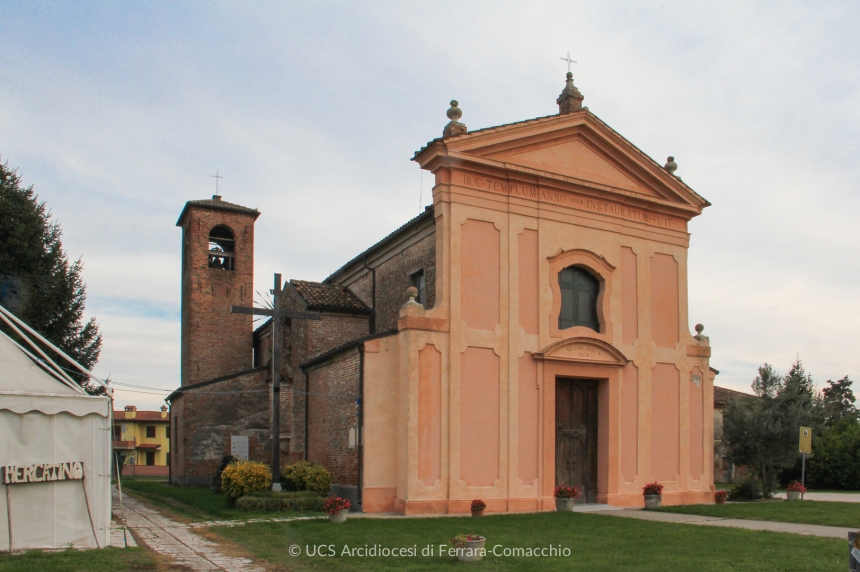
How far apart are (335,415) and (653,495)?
823 centimetres

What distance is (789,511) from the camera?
1678 centimetres

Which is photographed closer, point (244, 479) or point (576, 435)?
point (244, 479)

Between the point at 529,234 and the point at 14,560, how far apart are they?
A: 42.5ft

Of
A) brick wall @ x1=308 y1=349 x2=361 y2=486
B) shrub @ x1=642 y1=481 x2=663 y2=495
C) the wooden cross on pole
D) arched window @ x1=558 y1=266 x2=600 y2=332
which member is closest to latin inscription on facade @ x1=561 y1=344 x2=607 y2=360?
arched window @ x1=558 y1=266 x2=600 y2=332

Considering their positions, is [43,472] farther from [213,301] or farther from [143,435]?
[143,435]

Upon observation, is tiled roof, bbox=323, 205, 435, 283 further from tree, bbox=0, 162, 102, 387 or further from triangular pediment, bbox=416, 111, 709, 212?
tree, bbox=0, 162, 102, 387

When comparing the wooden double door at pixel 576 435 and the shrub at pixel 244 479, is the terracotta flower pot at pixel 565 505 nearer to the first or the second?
the wooden double door at pixel 576 435

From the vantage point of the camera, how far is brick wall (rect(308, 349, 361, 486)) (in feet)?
58.4

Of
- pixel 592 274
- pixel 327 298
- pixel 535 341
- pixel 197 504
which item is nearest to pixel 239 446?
pixel 327 298

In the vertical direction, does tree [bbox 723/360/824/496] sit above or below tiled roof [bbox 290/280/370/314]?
below

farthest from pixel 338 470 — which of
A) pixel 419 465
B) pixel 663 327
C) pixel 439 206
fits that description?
pixel 663 327

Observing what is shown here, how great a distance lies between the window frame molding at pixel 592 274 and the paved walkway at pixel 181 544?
964 centimetres

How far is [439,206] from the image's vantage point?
1772cm

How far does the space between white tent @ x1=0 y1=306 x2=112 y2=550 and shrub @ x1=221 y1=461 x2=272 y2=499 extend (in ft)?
19.1
